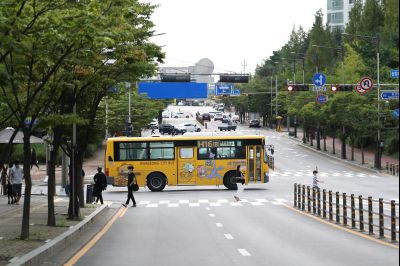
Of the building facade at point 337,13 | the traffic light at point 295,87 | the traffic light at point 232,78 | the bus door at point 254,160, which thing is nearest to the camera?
the bus door at point 254,160

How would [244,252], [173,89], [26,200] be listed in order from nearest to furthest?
1. [244,252]
2. [26,200]
3. [173,89]

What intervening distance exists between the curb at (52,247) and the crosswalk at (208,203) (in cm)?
1081

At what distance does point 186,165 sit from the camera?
4425 cm

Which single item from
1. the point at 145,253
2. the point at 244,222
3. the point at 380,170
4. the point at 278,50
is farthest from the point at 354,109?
the point at 278,50

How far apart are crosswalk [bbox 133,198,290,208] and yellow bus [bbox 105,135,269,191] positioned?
20.2 ft

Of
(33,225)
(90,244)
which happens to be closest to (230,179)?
(33,225)

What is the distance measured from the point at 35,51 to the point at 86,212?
42.5 ft

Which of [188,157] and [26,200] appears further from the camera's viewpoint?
[188,157]

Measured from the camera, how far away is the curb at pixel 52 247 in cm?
1484

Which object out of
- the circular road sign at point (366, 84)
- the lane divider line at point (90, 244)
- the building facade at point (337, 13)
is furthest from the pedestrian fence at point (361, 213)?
the building facade at point (337, 13)

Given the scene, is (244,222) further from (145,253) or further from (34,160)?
(34,160)

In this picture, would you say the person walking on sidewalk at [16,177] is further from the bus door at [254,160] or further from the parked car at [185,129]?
the parked car at [185,129]

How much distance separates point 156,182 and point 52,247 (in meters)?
27.4

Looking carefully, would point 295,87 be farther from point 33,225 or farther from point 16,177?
point 33,225
